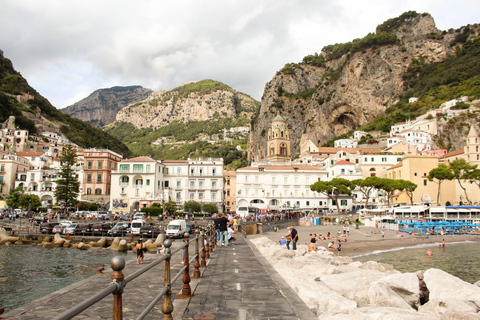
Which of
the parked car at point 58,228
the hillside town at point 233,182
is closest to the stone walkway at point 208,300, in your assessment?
the parked car at point 58,228

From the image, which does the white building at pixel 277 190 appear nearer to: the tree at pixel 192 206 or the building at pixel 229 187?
the building at pixel 229 187

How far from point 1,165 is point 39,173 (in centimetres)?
670

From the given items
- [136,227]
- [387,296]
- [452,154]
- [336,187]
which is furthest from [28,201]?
[452,154]

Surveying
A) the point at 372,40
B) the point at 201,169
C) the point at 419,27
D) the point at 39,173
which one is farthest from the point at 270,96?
the point at 39,173

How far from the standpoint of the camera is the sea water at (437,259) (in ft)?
63.2

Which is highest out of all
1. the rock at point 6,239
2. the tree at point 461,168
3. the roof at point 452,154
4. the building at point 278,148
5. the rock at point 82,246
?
the building at point 278,148

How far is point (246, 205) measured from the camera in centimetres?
5959

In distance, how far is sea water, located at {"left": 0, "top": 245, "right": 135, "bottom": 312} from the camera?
13444 mm

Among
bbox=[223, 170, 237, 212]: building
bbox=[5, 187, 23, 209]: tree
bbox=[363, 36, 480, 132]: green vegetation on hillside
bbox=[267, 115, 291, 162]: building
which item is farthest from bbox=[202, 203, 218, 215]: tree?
bbox=[363, 36, 480, 132]: green vegetation on hillside

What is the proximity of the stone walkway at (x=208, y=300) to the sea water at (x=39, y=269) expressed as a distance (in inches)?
187

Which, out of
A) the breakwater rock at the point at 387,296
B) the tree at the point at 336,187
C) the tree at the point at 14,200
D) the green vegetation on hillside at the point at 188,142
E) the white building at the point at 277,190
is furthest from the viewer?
the green vegetation on hillside at the point at 188,142

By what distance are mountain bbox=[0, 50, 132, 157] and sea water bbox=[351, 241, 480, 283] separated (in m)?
86.4

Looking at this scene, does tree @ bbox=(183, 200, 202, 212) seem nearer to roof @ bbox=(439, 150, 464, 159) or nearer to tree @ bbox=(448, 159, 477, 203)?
tree @ bbox=(448, 159, 477, 203)

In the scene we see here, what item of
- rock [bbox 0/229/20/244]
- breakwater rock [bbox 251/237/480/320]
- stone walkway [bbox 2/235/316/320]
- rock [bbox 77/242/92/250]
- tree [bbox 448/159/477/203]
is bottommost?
rock [bbox 77/242/92/250]
